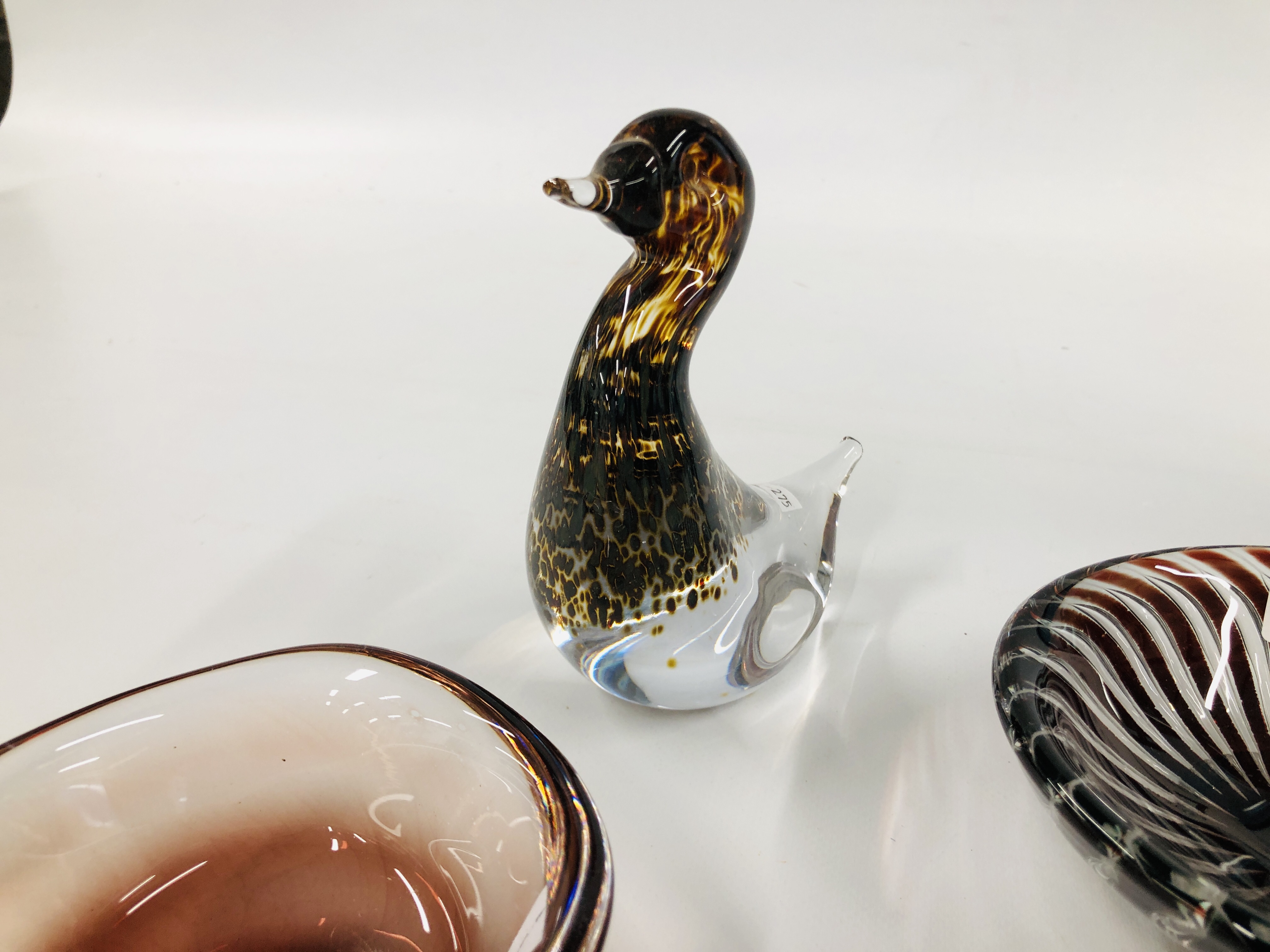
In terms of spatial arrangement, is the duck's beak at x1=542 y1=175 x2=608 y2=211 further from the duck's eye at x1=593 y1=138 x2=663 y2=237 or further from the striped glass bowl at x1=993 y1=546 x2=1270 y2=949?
the striped glass bowl at x1=993 y1=546 x2=1270 y2=949

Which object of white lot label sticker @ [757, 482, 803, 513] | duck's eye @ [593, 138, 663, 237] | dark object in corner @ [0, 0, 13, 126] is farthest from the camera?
dark object in corner @ [0, 0, 13, 126]

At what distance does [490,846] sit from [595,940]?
0.23 ft

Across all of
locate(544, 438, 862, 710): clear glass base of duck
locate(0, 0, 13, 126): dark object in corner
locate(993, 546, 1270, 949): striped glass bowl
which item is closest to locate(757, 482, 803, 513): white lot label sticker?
locate(544, 438, 862, 710): clear glass base of duck

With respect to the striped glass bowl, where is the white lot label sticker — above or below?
above

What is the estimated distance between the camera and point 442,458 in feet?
2.51

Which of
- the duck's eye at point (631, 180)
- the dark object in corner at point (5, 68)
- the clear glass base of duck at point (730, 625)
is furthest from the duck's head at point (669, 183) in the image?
the dark object in corner at point (5, 68)

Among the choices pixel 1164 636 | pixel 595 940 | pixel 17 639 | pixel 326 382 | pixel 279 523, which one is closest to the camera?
pixel 595 940

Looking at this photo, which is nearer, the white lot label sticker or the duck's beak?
the duck's beak

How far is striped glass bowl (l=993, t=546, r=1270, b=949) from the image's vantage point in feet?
0.96

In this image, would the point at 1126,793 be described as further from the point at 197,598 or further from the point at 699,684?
the point at 197,598

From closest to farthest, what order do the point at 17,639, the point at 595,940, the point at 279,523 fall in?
the point at 595,940 < the point at 17,639 < the point at 279,523

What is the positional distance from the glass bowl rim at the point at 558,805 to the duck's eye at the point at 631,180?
0.64 feet

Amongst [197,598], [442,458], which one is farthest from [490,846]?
[442,458]

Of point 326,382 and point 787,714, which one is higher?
point 326,382
